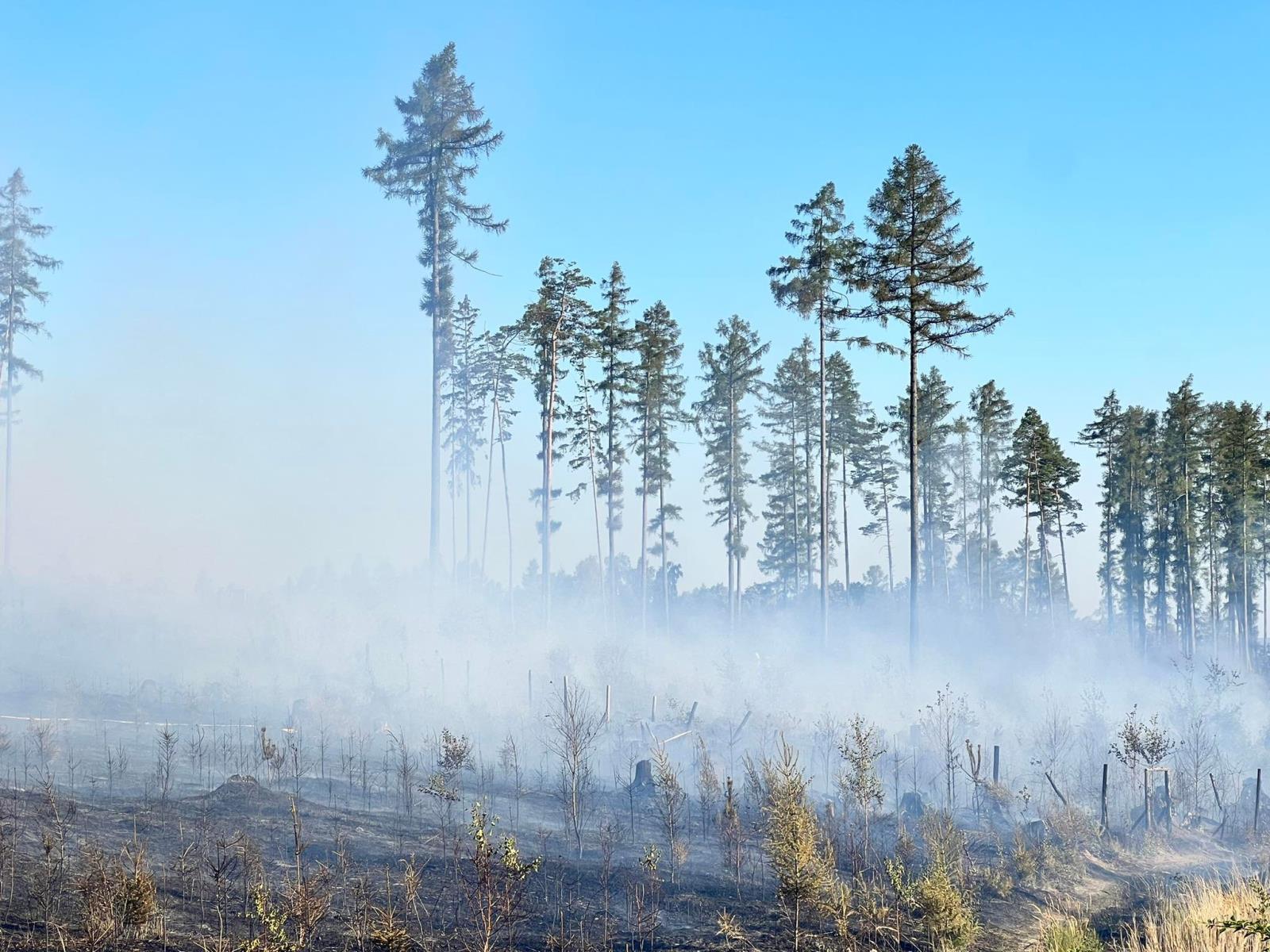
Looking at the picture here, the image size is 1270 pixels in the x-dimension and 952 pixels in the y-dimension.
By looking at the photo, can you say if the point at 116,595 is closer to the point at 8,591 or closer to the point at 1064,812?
the point at 8,591

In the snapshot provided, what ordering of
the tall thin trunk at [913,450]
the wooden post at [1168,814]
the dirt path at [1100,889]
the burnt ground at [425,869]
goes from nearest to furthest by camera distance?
the burnt ground at [425,869] < the dirt path at [1100,889] < the wooden post at [1168,814] < the tall thin trunk at [913,450]

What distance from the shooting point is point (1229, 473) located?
48656mm

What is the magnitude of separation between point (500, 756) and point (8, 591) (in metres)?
29.3

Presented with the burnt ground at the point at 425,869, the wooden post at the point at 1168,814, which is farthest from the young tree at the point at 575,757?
the wooden post at the point at 1168,814

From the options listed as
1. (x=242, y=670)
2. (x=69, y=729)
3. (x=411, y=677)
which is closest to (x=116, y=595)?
(x=242, y=670)

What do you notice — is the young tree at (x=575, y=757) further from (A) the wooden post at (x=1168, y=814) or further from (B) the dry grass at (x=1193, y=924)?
(A) the wooden post at (x=1168, y=814)

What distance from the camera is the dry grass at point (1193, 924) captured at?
1096 centimetres

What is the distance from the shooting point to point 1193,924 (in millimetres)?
11469

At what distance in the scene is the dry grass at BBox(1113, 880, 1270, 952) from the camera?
10961 millimetres

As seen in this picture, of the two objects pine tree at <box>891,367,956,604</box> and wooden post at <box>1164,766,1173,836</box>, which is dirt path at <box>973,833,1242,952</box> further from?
pine tree at <box>891,367,956,604</box>

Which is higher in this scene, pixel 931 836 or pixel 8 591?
pixel 8 591

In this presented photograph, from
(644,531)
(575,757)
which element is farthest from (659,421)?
(575,757)

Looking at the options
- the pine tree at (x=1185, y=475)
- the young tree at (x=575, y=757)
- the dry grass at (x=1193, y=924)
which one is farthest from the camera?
the pine tree at (x=1185, y=475)

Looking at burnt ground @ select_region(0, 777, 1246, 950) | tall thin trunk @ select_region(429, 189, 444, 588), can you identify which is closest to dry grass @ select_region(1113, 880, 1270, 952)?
burnt ground @ select_region(0, 777, 1246, 950)
